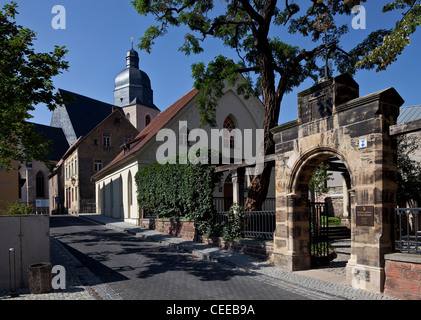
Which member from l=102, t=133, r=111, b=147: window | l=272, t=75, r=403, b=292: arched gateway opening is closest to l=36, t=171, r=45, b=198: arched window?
l=102, t=133, r=111, b=147: window

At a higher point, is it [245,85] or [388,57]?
[245,85]

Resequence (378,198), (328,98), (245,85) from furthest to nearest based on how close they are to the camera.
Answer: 1. (245,85)
2. (328,98)
3. (378,198)

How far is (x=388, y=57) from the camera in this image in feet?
28.7

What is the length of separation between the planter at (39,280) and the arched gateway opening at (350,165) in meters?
5.91

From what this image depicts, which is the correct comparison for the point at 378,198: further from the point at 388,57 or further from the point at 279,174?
the point at 388,57

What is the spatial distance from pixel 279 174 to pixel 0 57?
9.01 meters

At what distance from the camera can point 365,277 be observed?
7.17 m

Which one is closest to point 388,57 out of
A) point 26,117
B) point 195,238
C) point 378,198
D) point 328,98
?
point 328,98

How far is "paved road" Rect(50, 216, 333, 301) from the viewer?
6.99m

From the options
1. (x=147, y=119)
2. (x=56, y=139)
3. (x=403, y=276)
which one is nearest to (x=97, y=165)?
(x=56, y=139)

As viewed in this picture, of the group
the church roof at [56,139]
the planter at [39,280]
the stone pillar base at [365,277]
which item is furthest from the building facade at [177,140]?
the church roof at [56,139]

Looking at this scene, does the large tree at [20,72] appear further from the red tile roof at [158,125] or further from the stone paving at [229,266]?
the red tile roof at [158,125]

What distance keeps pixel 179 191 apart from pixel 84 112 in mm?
42770

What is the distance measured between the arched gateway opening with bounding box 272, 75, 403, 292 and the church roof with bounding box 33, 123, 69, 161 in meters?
47.1
